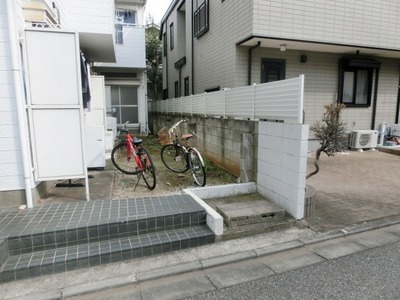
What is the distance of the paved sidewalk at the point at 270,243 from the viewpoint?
2.75 m

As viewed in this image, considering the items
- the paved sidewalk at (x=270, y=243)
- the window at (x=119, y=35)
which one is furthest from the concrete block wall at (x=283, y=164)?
the window at (x=119, y=35)

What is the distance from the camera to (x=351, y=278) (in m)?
2.83

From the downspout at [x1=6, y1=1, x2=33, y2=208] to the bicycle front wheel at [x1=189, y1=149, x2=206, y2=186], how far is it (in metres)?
2.79

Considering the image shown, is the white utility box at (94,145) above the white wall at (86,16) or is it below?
below

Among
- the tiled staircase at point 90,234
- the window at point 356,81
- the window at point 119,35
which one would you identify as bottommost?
the tiled staircase at point 90,234

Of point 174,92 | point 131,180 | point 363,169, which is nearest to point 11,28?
point 131,180

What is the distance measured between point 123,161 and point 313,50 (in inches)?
271

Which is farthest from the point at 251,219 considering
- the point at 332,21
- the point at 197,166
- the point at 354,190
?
the point at 332,21

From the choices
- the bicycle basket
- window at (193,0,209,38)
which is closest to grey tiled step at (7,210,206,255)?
the bicycle basket

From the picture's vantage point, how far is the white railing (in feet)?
13.1

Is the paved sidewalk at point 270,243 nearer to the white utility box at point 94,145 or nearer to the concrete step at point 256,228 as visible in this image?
the concrete step at point 256,228

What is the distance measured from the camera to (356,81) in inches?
394

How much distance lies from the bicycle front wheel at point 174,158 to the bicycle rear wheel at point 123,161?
78 centimetres

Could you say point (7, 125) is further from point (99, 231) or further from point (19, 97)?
point (99, 231)
